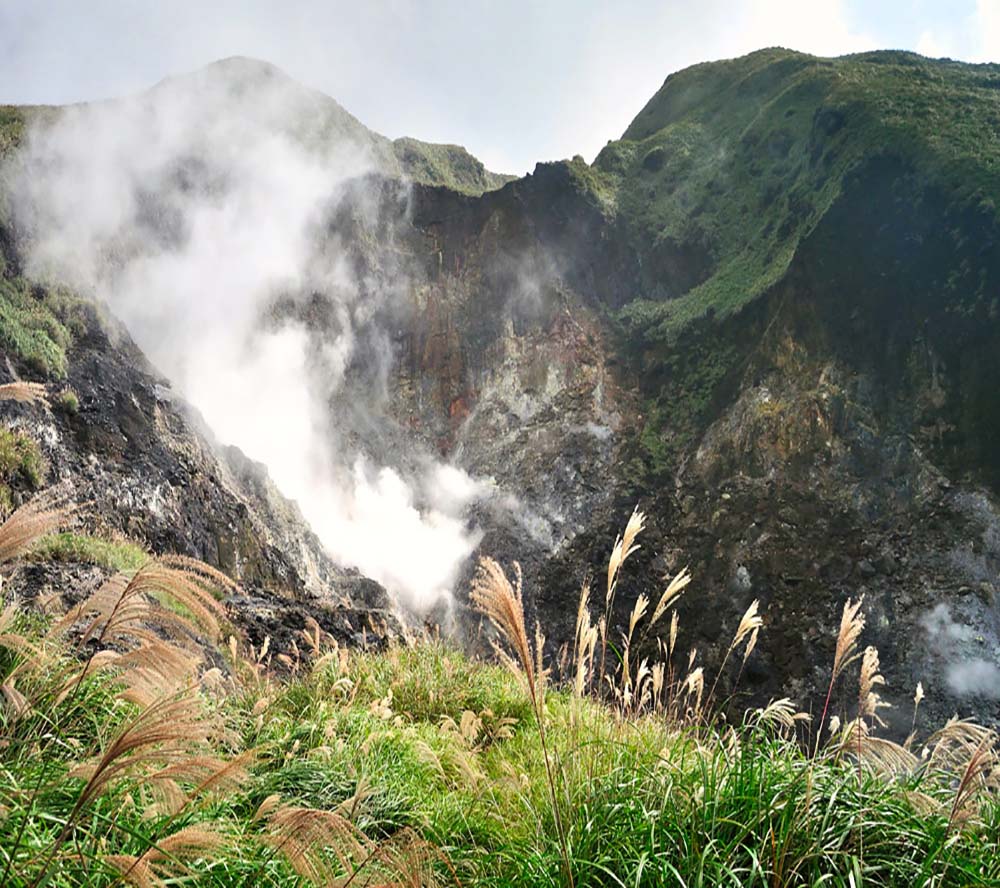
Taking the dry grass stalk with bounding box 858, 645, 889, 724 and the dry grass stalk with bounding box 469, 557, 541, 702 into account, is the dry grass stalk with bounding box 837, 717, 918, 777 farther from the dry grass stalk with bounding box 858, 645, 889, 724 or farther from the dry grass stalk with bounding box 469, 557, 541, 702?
the dry grass stalk with bounding box 469, 557, 541, 702

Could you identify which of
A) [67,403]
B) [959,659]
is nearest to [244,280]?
[67,403]

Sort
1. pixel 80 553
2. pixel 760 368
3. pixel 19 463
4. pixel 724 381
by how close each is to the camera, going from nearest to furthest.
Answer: pixel 80 553 < pixel 19 463 < pixel 760 368 < pixel 724 381

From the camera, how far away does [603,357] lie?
31062mm

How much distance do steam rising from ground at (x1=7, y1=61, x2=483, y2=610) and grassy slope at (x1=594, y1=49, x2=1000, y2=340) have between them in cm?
1567

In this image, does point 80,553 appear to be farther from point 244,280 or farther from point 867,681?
point 244,280

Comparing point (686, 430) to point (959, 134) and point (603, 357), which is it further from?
point (959, 134)

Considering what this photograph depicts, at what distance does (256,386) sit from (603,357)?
1778 cm

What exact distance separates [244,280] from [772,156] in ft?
95.7

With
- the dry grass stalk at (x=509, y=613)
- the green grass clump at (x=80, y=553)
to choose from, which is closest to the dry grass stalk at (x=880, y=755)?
the dry grass stalk at (x=509, y=613)

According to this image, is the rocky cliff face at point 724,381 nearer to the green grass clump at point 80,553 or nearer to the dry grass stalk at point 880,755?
the green grass clump at point 80,553

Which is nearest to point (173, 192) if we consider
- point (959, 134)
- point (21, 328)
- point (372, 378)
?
point (372, 378)

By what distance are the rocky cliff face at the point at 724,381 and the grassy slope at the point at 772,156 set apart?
0.18m

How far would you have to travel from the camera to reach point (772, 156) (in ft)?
107

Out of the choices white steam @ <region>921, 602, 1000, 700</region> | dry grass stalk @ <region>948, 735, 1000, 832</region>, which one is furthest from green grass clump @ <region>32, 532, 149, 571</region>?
white steam @ <region>921, 602, 1000, 700</region>
